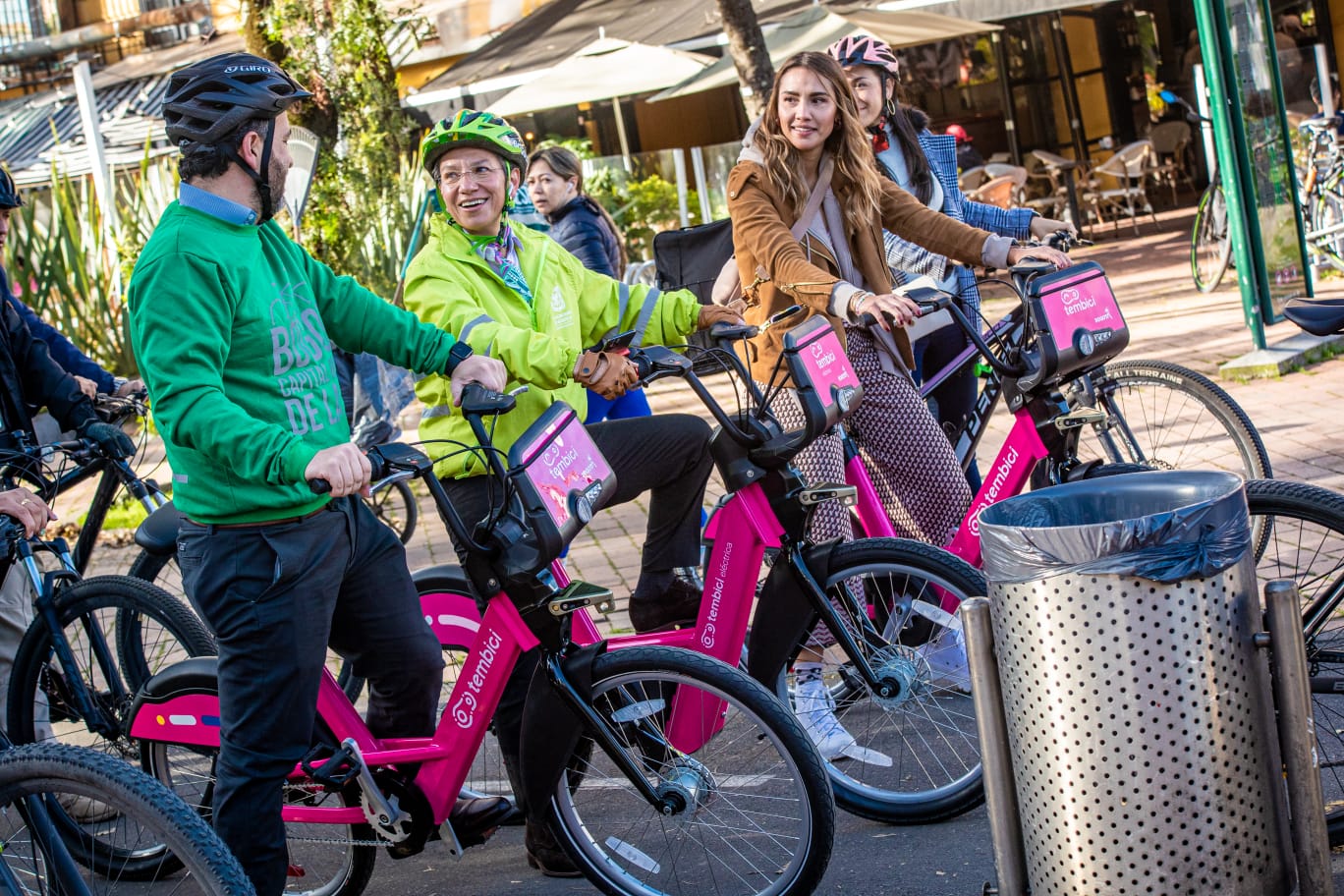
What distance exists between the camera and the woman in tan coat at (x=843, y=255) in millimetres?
4387

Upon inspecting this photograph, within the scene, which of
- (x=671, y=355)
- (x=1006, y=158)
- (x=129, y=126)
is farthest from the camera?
(x=129, y=126)

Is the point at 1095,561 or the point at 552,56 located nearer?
the point at 1095,561

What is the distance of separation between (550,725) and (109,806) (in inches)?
40.1

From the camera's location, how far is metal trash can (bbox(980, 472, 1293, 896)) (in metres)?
2.48

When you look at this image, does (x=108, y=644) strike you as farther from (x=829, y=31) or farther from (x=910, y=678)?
(x=829, y=31)

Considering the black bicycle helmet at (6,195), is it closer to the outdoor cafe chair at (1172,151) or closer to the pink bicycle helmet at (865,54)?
the pink bicycle helmet at (865,54)

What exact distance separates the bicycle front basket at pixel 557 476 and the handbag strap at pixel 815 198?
4.56 feet

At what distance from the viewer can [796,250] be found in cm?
431

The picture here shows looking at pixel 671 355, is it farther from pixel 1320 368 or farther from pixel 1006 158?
pixel 1006 158

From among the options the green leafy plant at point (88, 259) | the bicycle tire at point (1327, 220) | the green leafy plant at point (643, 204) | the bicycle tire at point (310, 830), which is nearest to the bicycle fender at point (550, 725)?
the bicycle tire at point (310, 830)

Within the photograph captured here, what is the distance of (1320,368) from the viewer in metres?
8.31

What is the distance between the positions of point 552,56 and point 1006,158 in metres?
5.72

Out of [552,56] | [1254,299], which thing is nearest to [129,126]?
[552,56]

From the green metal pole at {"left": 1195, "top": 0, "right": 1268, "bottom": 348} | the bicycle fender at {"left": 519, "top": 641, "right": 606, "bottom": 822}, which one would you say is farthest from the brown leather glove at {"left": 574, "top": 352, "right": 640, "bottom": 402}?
the green metal pole at {"left": 1195, "top": 0, "right": 1268, "bottom": 348}
